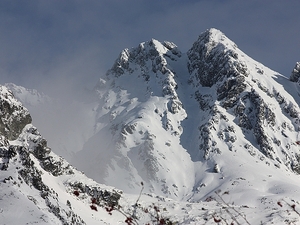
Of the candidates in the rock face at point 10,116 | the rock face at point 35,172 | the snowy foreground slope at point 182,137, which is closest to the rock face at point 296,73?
the snowy foreground slope at point 182,137

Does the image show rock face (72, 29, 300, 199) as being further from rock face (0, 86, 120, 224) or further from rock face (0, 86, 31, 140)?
rock face (0, 86, 31, 140)

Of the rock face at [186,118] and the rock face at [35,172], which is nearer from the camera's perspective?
the rock face at [35,172]

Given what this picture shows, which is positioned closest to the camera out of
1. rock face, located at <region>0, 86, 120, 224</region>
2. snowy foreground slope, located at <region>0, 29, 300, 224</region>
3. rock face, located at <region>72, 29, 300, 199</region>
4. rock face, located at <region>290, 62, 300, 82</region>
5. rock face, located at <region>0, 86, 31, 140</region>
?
rock face, located at <region>0, 86, 120, 224</region>

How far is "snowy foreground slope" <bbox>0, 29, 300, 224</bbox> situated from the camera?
68812 millimetres

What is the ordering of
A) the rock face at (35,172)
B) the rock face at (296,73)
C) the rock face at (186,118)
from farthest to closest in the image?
the rock face at (296,73) < the rock face at (186,118) < the rock face at (35,172)

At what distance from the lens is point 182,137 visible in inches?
5497

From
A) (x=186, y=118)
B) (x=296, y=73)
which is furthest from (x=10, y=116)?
(x=296, y=73)

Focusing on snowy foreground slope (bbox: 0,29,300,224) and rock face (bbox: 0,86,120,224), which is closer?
rock face (bbox: 0,86,120,224)

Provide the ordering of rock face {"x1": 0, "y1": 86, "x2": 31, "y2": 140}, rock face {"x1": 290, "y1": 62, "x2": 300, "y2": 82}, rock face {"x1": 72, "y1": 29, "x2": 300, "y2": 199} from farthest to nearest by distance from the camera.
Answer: rock face {"x1": 290, "y1": 62, "x2": 300, "y2": 82}
rock face {"x1": 72, "y1": 29, "x2": 300, "y2": 199}
rock face {"x1": 0, "y1": 86, "x2": 31, "y2": 140}

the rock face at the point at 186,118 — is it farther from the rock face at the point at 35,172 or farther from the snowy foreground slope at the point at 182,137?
the rock face at the point at 35,172

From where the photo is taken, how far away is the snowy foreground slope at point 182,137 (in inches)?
2709

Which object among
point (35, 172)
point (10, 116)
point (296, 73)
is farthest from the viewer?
point (296, 73)

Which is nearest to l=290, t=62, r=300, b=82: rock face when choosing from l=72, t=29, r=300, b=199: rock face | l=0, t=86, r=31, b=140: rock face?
l=72, t=29, r=300, b=199: rock face

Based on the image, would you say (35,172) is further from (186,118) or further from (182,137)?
(186,118)
